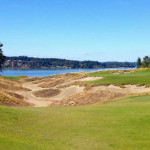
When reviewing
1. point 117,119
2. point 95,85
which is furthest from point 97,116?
point 95,85

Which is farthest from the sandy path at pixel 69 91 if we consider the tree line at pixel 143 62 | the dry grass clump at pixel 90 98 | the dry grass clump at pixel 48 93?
the tree line at pixel 143 62

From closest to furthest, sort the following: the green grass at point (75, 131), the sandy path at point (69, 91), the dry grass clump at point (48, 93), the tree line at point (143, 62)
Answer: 1. the green grass at point (75, 131)
2. the sandy path at point (69, 91)
3. the dry grass clump at point (48, 93)
4. the tree line at point (143, 62)

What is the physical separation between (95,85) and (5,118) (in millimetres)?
29527

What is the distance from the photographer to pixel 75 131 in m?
12.1

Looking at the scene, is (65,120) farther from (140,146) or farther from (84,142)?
(140,146)

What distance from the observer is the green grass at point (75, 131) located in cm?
977

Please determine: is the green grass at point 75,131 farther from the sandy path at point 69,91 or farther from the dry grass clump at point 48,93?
the dry grass clump at point 48,93

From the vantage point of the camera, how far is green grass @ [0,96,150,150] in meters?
9.77

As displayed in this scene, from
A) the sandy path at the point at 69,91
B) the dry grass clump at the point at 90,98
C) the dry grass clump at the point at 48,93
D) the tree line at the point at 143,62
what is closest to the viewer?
the dry grass clump at the point at 90,98

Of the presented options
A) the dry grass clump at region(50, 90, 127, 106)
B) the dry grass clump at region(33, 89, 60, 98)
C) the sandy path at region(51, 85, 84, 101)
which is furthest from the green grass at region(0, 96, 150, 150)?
the dry grass clump at region(33, 89, 60, 98)

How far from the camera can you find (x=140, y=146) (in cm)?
966

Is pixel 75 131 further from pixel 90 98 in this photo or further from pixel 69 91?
pixel 69 91

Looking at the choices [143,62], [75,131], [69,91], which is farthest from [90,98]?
[143,62]

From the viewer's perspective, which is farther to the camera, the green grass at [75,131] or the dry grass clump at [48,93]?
the dry grass clump at [48,93]
